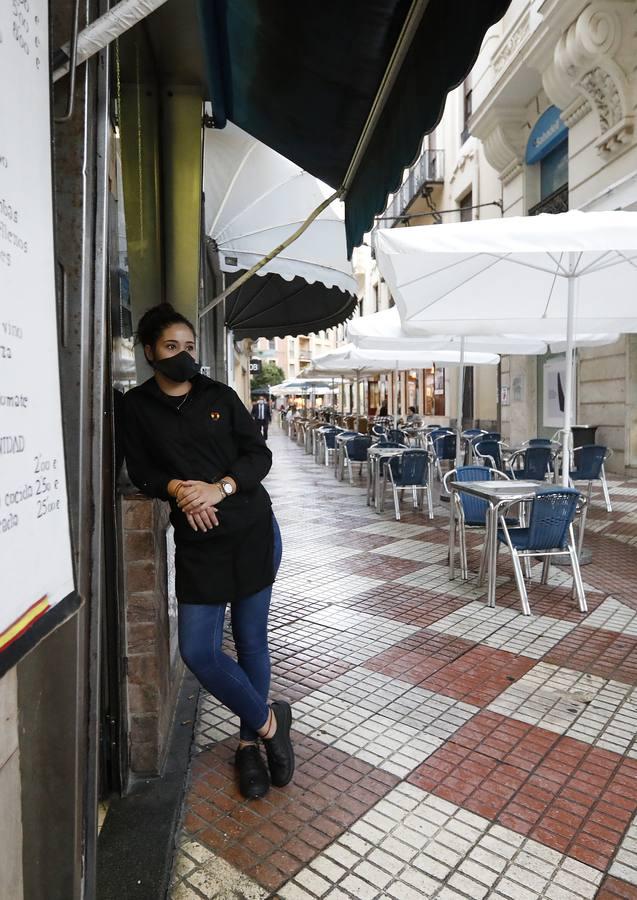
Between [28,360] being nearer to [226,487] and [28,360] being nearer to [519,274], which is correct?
[226,487]

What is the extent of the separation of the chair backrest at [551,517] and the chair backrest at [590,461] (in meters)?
3.52

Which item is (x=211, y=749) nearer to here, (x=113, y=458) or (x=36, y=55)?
(x=113, y=458)

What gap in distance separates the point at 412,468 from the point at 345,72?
611 centimetres

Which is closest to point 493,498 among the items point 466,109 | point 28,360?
point 28,360

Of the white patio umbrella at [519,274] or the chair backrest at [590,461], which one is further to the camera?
the chair backrest at [590,461]

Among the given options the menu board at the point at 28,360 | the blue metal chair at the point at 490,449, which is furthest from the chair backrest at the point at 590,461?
the menu board at the point at 28,360

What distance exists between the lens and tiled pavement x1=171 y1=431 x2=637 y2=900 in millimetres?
2121

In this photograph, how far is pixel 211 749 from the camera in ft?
9.48

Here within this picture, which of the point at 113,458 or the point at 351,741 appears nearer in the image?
the point at 113,458

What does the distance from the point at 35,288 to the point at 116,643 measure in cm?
177

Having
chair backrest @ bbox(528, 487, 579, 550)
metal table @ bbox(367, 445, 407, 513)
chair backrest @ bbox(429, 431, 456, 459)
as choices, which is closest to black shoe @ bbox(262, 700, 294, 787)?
chair backrest @ bbox(528, 487, 579, 550)

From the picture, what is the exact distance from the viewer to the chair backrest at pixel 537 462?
8211mm

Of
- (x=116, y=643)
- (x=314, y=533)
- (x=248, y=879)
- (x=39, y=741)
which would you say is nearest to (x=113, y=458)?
(x=116, y=643)

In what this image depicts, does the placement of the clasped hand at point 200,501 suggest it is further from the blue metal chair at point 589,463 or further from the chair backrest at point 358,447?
the chair backrest at point 358,447
